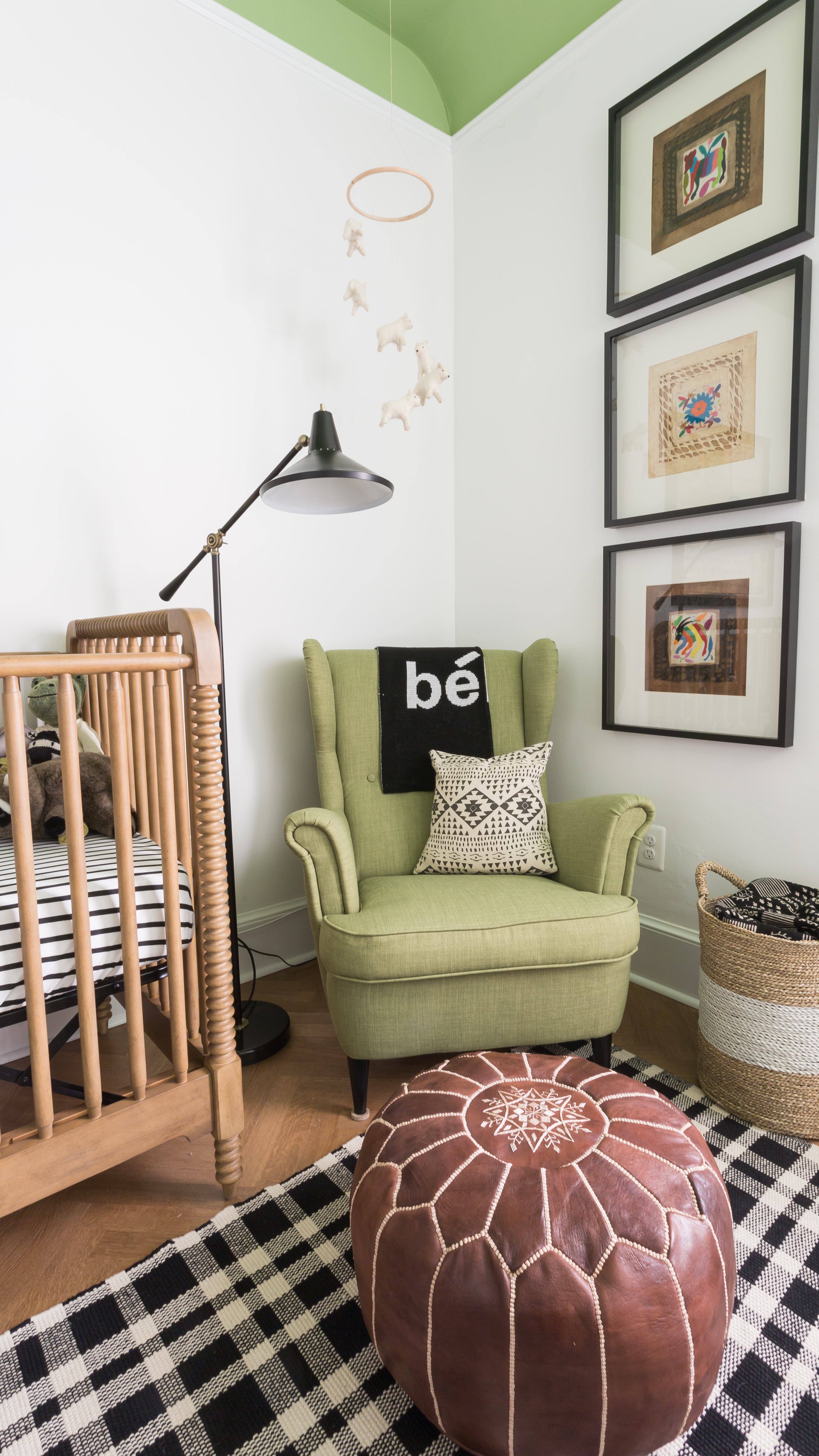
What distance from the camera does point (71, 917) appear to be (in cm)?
109

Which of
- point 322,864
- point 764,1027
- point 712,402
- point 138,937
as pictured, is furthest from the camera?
point 712,402

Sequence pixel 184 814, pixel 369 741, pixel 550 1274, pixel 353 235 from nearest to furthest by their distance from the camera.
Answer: pixel 550 1274, pixel 184 814, pixel 353 235, pixel 369 741

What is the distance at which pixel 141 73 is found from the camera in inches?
68.6

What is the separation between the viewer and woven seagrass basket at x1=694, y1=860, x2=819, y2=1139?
54.1 inches

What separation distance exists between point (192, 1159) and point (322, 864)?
61cm

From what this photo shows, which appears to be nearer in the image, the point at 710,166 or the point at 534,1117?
the point at 534,1117

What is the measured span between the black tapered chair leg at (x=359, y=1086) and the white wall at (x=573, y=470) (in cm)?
94

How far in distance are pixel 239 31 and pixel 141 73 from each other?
36 centimetres

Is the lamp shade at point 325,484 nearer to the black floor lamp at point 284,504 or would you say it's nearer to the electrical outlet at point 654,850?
the black floor lamp at point 284,504

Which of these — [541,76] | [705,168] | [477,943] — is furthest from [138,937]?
[541,76]

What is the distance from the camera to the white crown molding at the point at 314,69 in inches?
73.0

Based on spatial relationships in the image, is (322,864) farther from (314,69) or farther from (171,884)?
(314,69)

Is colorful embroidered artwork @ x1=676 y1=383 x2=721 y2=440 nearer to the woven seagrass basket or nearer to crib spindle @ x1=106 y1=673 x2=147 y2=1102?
the woven seagrass basket

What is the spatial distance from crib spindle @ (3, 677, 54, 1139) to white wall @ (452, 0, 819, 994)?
1547 millimetres
